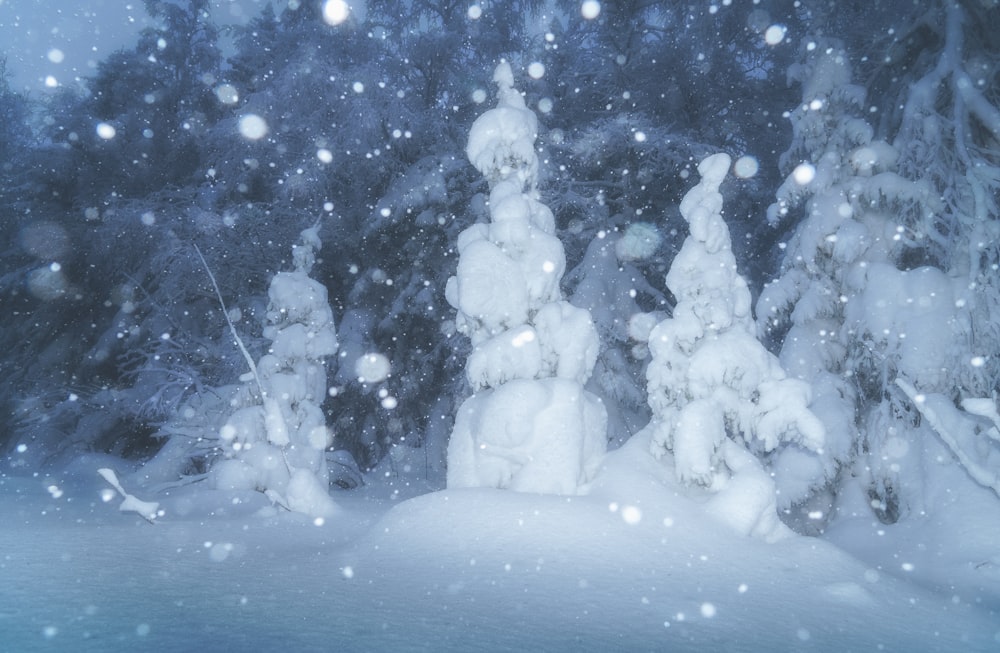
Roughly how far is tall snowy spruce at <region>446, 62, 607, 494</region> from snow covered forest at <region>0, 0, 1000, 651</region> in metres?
0.04

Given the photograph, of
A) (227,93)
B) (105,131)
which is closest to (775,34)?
(227,93)

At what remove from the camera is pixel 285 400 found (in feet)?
28.1

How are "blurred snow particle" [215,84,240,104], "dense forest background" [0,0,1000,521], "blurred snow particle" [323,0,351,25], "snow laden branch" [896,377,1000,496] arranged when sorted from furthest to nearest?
"blurred snow particle" [215,84,240,104], "blurred snow particle" [323,0,351,25], "dense forest background" [0,0,1000,521], "snow laden branch" [896,377,1000,496]

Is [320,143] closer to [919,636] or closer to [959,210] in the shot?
[959,210]

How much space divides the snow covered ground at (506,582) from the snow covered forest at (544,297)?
0.05m

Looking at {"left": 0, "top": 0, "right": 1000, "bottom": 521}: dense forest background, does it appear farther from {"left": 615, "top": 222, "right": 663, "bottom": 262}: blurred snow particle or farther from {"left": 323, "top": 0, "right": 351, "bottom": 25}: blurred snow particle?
{"left": 323, "top": 0, "right": 351, "bottom": 25}: blurred snow particle

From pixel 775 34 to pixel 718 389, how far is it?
365 inches

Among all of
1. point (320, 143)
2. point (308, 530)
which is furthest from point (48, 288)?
point (308, 530)

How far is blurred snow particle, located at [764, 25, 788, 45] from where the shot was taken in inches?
443

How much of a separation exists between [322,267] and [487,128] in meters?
8.10

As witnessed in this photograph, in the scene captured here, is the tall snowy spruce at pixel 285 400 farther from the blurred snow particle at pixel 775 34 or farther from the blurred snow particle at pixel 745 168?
the blurred snow particle at pixel 775 34

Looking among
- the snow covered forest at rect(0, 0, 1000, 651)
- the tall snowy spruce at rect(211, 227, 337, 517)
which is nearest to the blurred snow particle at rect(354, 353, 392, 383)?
the snow covered forest at rect(0, 0, 1000, 651)

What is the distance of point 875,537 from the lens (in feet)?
20.4

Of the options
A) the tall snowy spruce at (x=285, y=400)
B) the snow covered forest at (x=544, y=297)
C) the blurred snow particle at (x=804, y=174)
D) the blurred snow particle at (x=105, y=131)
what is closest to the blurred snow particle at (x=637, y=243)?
the snow covered forest at (x=544, y=297)
